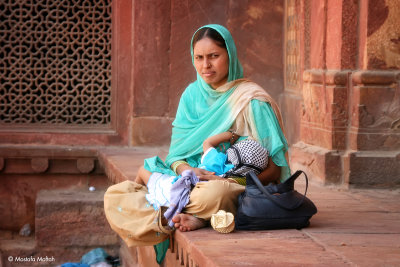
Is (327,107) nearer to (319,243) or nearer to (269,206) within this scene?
(269,206)

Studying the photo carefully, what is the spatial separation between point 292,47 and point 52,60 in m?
2.32

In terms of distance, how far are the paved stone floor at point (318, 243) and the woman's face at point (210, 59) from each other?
94cm

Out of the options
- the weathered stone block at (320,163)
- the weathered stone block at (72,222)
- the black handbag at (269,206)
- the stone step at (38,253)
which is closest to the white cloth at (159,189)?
the black handbag at (269,206)

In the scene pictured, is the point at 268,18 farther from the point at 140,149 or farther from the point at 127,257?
the point at 127,257

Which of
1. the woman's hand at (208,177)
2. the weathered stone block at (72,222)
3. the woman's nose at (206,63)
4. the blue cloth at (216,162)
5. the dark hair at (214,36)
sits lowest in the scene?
the weathered stone block at (72,222)

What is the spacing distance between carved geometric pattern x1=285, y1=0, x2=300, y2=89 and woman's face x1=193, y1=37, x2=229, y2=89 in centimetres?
253

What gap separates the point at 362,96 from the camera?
15.7 feet

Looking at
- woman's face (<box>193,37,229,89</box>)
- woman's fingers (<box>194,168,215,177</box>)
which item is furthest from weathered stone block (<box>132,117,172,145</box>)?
woman's fingers (<box>194,168,215,177</box>)

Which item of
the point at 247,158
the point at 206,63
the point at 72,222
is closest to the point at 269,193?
the point at 247,158

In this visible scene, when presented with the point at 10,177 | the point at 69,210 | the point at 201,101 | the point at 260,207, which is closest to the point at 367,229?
the point at 260,207

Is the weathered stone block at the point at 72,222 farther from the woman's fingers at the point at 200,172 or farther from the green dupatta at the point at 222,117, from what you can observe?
the woman's fingers at the point at 200,172

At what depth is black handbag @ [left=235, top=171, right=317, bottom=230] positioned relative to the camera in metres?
3.21

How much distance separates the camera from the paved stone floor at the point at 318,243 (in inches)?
109

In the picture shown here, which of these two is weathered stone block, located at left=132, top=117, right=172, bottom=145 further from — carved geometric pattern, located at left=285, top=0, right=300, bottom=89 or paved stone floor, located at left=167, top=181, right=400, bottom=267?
paved stone floor, located at left=167, top=181, right=400, bottom=267
